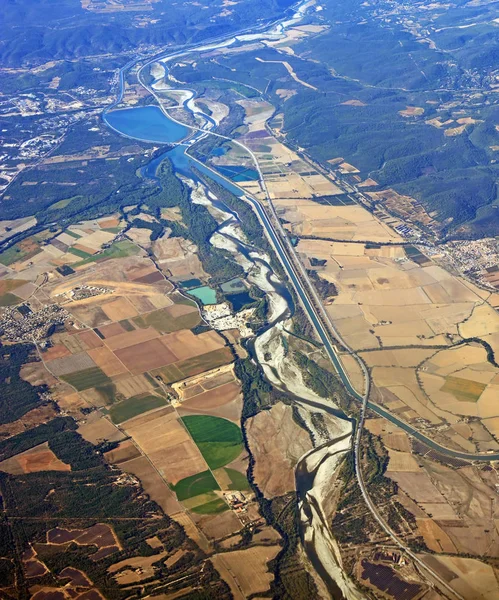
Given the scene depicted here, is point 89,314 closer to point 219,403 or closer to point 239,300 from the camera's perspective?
point 239,300

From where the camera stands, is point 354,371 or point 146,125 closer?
point 354,371

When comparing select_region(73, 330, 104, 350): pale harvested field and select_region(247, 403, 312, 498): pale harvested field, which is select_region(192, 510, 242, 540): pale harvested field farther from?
select_region(73, 330, 104, 350): pale harvested field

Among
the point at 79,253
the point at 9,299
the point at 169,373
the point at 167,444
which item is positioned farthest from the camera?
the point at 79,253

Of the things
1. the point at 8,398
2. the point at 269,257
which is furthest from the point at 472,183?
the point at 8,398

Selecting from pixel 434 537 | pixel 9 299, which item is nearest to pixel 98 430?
pixel 9 299

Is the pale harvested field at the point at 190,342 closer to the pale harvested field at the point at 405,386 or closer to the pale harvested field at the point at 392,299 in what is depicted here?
the pale harvested field at the point at 392,299

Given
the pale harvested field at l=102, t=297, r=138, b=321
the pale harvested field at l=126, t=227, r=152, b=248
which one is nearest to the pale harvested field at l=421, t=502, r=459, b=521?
the pale harvested field at l=102, t=297, r=138, b=321

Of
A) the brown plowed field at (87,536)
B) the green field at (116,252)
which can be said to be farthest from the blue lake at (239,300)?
the brown plowed field at (87,536)
